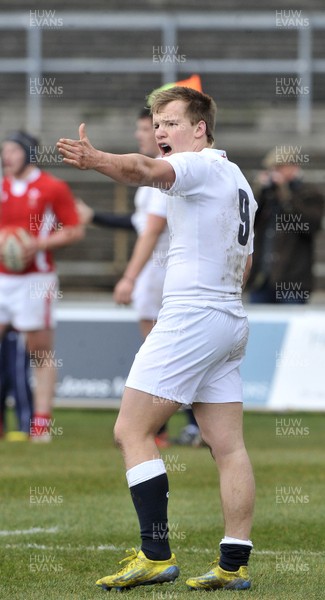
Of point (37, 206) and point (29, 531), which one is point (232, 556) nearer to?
point (29, 531)

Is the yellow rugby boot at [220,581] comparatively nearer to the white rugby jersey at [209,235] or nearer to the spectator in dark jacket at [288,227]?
the white rugby jersey at [209,235]

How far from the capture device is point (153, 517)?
5449 millimetres

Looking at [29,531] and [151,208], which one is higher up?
[151,208]

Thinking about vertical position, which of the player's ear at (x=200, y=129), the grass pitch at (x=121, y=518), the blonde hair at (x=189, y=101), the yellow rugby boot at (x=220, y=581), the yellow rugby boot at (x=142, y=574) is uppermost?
the blonde hair at (x=189, y=101)

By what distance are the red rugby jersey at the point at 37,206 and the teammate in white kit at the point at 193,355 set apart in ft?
20.4

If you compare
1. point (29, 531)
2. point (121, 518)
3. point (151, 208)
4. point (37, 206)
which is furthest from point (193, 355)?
point (37, 206)

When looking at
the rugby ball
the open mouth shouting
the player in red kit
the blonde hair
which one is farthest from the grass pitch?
the blonde hair

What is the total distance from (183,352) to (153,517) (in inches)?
27.4

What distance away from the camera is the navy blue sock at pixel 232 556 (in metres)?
5.54

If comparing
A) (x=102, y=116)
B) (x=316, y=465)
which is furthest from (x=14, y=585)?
(x=102, y=116)

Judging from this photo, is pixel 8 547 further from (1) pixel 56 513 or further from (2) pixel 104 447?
(2) pixel 104 447

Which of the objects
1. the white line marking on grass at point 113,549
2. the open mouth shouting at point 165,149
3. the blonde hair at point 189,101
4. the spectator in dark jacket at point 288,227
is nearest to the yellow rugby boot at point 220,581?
the white line marking on grass at point 113,549

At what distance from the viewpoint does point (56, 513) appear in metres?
7.75

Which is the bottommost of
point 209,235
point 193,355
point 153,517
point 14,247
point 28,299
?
point 153,517
